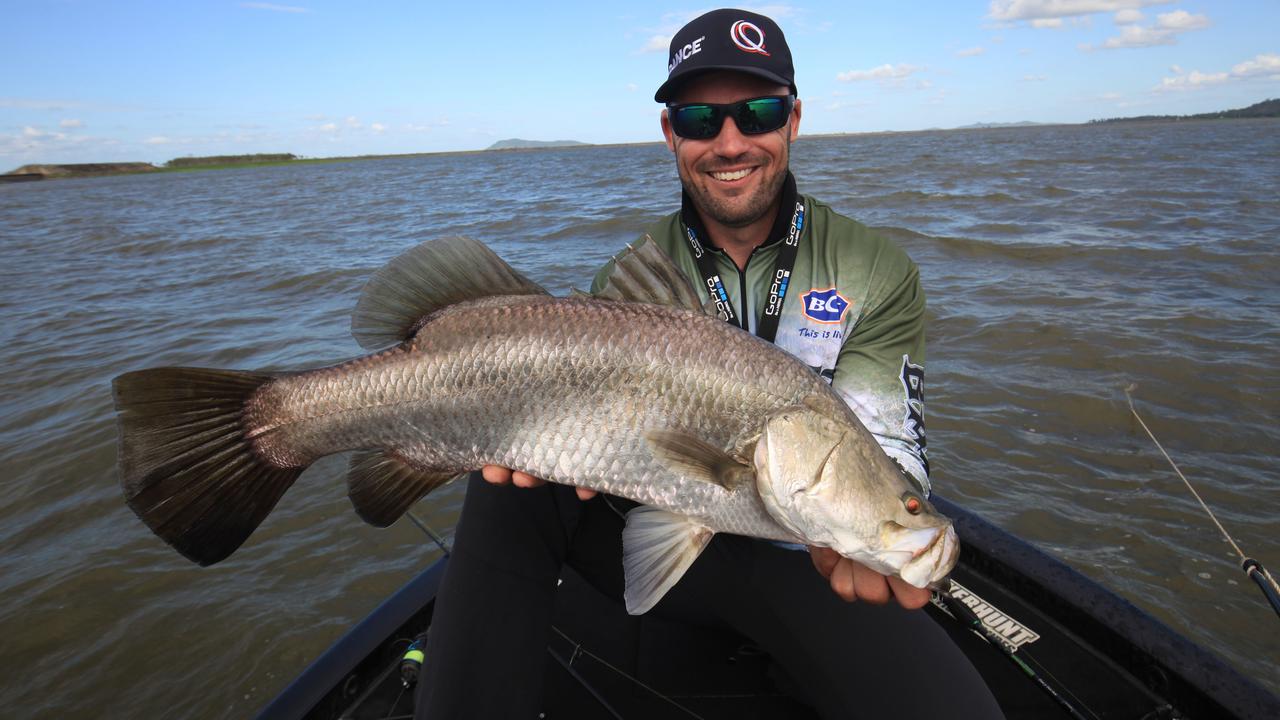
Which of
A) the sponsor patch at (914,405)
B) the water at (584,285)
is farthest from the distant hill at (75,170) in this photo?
the sponsor patch at (914,405)

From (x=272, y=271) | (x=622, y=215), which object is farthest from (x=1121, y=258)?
(x=272, y=271)

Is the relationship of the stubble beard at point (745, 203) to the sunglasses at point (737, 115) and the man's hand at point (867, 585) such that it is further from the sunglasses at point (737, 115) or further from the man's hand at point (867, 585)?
the man's hand at point (867, 585)

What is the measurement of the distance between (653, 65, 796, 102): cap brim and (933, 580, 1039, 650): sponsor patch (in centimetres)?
237

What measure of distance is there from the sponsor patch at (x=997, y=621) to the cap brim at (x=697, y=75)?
7.77 feet

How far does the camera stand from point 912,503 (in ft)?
6.24

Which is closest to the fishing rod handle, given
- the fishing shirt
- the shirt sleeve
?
the fishing shirt

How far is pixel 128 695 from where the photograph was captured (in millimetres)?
3760

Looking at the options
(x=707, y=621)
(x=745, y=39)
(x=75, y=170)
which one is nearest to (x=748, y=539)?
(x=707, y=621)

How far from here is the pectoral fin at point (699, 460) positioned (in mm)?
2043

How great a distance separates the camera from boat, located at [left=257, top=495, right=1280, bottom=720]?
2.41 m

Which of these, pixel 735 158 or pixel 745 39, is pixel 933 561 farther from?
pixel 745 39

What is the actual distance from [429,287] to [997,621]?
2701 mm

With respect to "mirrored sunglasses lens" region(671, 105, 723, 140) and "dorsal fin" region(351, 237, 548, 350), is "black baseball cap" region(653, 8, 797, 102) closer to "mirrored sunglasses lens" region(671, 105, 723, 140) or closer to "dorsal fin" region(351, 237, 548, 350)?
"mirrored sunglasses lens" region(671, 105, 723, 140)

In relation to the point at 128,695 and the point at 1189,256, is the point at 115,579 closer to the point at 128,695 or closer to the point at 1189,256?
the point at 128,695
